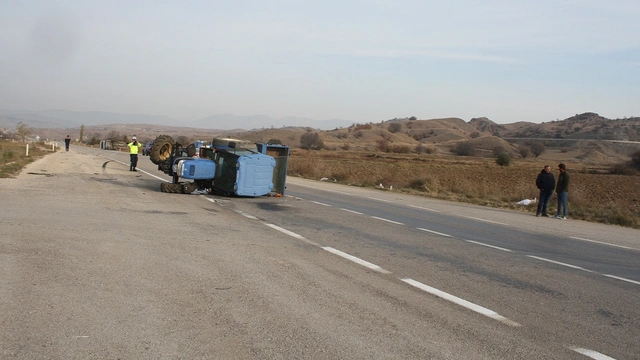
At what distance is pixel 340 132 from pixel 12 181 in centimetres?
15077

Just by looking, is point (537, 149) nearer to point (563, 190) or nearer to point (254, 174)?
point (563, 190)

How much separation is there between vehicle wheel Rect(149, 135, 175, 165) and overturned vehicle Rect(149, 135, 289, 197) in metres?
0.86

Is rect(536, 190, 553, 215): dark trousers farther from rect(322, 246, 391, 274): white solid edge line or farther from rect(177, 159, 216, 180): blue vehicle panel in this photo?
rect(322, 246, 391, 274): white solid edge line

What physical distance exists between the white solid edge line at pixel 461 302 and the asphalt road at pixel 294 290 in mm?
30

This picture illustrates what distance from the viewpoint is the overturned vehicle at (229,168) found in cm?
1653

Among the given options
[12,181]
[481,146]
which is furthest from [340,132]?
[12,181]

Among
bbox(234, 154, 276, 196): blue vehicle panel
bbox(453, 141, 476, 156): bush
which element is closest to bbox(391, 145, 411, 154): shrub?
bbox(453, 141, 476, 156): bush

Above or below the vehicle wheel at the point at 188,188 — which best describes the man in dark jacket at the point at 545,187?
above

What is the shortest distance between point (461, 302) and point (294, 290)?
1.91 meters

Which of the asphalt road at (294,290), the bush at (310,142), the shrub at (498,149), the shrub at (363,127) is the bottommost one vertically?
the bush at (310,142)

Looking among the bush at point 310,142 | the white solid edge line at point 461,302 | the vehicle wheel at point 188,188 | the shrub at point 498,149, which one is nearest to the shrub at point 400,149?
the bush at point 310,142

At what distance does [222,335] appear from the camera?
5.04 meters

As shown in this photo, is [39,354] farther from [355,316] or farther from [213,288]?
[355,316]

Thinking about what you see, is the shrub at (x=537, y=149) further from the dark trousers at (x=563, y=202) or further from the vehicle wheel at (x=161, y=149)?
the vehicle wheel at (x=161, y=149)
